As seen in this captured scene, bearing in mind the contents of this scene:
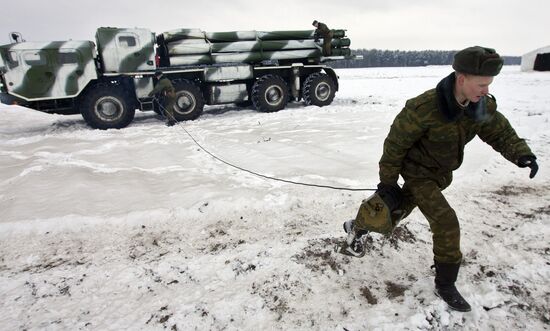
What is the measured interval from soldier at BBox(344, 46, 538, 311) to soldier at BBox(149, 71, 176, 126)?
8.33 metres

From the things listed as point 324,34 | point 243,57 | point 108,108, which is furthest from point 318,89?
point 108,108

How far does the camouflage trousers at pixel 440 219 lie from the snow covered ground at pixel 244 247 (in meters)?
0.40

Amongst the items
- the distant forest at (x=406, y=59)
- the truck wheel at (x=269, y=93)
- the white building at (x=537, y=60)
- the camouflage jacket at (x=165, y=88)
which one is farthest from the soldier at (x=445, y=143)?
the distant forest at (x=406, y=59)

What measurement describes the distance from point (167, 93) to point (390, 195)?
28.0 ft

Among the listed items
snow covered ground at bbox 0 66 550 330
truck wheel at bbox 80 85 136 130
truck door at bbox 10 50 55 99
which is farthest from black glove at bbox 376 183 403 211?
truck door at bbox 10 50 55 99

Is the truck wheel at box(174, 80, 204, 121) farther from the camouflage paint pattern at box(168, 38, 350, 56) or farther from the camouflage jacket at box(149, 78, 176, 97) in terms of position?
the camouflage paint pattern at box(168, 38, 350, 56)

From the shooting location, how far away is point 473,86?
2.09 meters

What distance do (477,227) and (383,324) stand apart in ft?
6.41

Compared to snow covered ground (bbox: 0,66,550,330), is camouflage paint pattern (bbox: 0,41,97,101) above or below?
above

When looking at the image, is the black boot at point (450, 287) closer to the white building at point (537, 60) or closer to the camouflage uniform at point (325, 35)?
the camouflage uniform at point (325, 35)

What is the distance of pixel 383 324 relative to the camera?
228 centimetres

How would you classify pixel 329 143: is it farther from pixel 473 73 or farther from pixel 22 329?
pixel 22 329

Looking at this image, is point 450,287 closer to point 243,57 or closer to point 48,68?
point 243,57

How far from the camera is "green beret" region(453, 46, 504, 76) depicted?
203 centimetres
